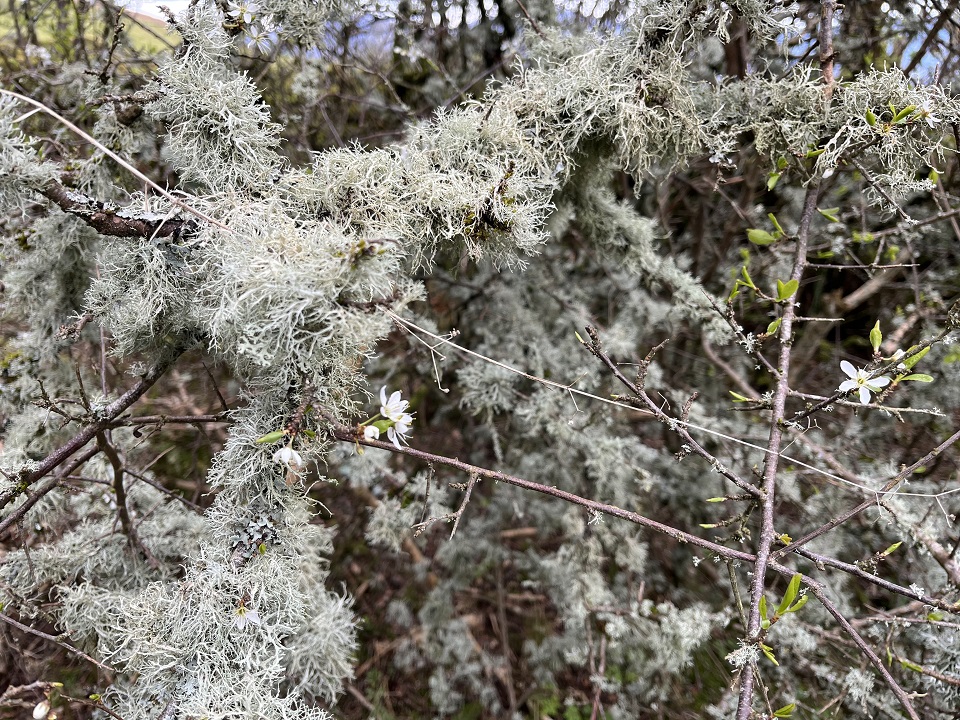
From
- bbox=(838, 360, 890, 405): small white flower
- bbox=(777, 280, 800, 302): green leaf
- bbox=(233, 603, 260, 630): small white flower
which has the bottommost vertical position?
bbox=(233, 603, 260, 630): small white flower

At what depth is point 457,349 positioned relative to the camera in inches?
58.9

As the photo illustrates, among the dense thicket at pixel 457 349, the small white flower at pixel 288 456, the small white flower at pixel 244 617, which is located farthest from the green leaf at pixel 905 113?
the small white flower at pixel 244 617

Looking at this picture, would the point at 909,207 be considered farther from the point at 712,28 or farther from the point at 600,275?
the point at 712,28

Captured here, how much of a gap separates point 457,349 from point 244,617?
2.70 ft

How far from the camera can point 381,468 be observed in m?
1.83

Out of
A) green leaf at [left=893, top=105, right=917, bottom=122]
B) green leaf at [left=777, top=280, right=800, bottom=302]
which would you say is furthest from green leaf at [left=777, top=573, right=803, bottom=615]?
green leaf at [left=893, top=105, right=917, bottom=122]

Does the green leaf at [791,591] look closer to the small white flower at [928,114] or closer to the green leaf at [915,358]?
the green leaf at [915,358]

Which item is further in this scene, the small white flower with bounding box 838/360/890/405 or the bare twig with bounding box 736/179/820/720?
the small white flower with bounding box 838/360/890/405

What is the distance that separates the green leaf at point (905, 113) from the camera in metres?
1.06

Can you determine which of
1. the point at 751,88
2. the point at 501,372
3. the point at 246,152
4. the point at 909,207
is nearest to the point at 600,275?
the point at 501,372

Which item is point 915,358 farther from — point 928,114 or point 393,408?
point 393,408

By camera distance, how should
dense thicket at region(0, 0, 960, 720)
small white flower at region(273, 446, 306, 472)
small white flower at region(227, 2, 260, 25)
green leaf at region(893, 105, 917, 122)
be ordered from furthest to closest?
small white flower at region(227, 2, 260, 25) < green leaf at region(893, 105, 917, 122) < dense thicket at region(0, 0, 960, 720) < small white flower at region(273, 446, 306, 472)

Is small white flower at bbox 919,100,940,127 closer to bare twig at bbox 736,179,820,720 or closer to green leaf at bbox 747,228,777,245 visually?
bare twig at bbox 736,179,820,720

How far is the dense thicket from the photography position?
2.93 feet
